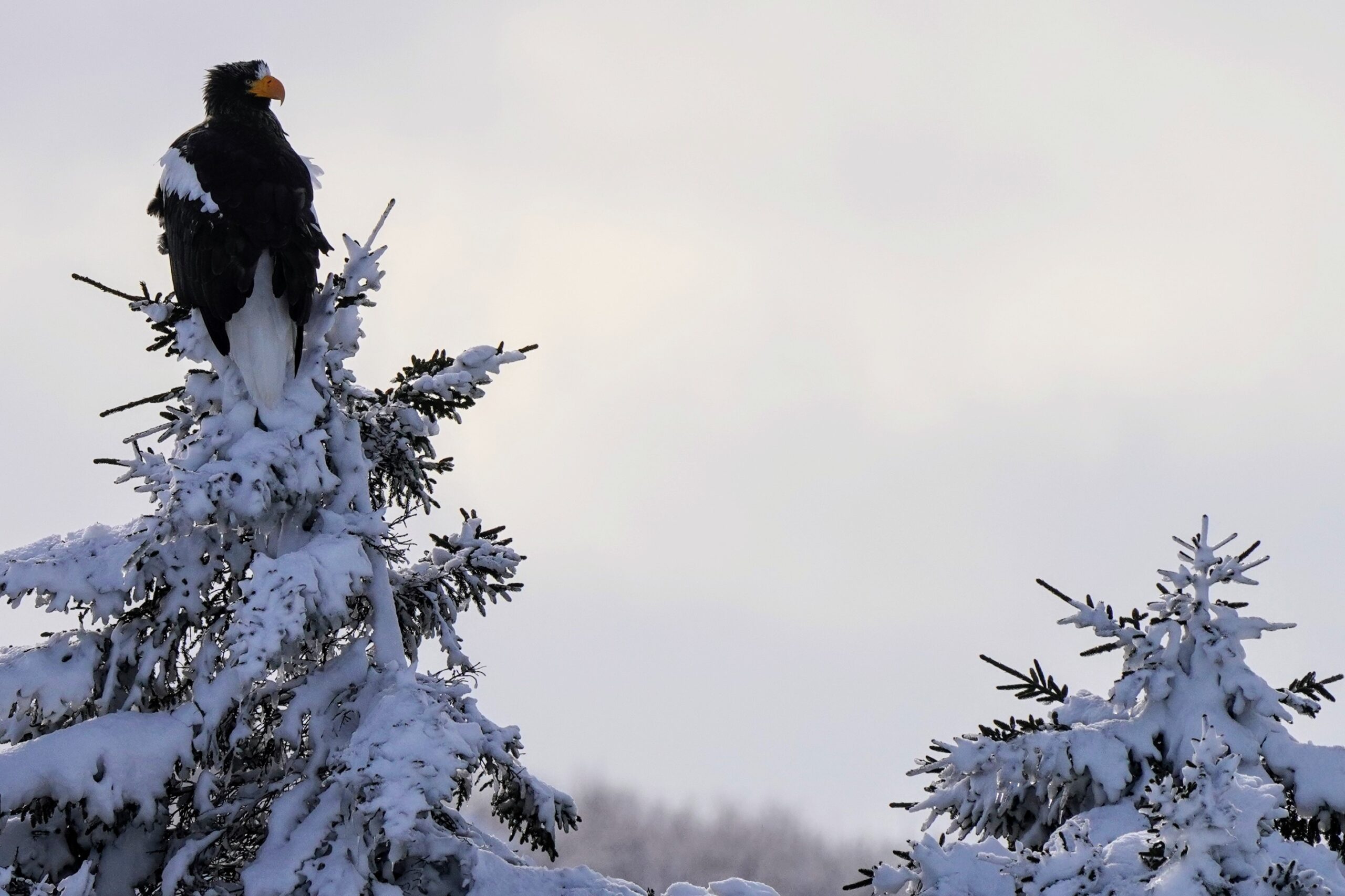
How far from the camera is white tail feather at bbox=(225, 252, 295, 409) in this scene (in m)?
8.70

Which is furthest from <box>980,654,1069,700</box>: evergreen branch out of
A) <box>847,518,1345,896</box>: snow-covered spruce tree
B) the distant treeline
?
the distant treeline

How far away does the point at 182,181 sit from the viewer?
9.51m

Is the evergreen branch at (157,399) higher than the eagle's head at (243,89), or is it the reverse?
the eagle's head at (243,89)

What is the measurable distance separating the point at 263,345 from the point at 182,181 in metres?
1.51

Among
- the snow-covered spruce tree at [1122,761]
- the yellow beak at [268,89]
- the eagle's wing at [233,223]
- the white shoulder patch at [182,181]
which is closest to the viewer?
the snow-covered spruce tree at [1122,761]

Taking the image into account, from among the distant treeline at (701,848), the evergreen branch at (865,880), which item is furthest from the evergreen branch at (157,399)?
the distant treeline at (701,848)

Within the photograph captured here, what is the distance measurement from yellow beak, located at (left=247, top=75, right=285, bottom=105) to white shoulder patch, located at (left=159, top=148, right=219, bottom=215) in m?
0.81

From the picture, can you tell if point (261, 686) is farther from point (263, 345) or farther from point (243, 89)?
point (243, 89)

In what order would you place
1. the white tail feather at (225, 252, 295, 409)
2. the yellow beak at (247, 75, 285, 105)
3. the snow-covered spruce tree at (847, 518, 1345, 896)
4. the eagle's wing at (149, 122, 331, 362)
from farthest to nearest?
the yellow beak at (247, 75, 285, 105) → the eagle's wing at (149, 122, 331, 362) → the white tail feather at (225, 252, 295, 409) → the snow-covered spruce tree at (847, 518, 1345, 896)

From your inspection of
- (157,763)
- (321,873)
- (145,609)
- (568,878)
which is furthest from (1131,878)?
(145,609)

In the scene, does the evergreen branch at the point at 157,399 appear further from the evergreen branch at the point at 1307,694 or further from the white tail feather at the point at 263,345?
the evergreen branch at the point at 1307,694

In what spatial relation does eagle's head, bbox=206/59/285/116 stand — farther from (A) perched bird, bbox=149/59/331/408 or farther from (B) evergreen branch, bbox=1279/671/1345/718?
(B) evergreen branch, bbox=1279/671/1345/718

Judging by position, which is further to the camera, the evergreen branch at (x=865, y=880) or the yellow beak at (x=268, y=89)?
the yellow beak at (x=268, y=89)

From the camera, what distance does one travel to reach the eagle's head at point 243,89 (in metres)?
10.4
